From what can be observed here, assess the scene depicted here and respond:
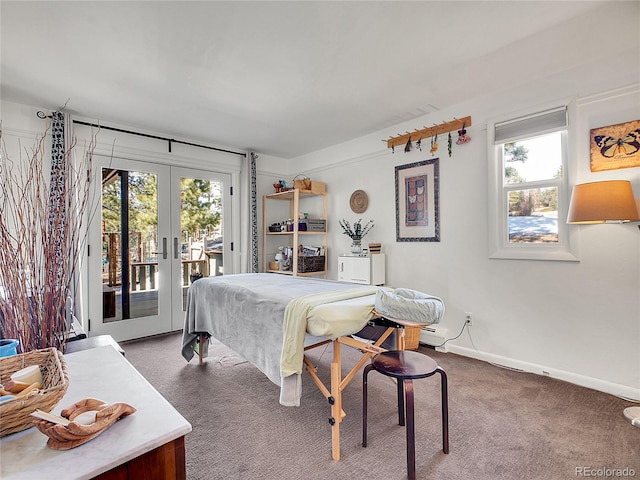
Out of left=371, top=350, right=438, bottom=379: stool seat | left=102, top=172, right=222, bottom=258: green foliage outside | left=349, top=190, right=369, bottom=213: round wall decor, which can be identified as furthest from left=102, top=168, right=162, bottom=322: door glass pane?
left=371, top=350, right=438, bottom=379: stool seat

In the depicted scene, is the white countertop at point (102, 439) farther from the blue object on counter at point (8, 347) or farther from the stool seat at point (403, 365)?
the stool seat at point (403, 365)

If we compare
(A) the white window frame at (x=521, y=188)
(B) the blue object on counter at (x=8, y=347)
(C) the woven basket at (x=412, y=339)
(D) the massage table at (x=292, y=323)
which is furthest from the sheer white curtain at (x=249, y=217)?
(B) the blue object on counter at (x=8, y=347)

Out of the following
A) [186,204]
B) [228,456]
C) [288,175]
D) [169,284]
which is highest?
[288,175]

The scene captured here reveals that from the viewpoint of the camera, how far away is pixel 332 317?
62.9 inches

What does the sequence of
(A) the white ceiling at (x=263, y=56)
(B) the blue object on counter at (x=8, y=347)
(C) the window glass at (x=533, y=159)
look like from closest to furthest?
1. (B) the blue object on counter at (x=8, y=347)
2. (A) the white ceiling at (x=263, y=56)
3. (C) the window glass at (x=533, y=159)

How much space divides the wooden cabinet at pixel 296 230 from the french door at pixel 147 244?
31.6 inches

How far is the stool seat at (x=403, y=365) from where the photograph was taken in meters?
1.48

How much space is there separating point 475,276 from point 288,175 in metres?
3.24

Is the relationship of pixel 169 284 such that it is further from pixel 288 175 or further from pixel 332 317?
pixel 332 317

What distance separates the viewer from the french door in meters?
3.52

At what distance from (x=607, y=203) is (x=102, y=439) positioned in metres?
2.74

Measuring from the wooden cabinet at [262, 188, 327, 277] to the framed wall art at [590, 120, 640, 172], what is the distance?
292 centimetres

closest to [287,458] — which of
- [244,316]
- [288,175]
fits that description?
[244,316]

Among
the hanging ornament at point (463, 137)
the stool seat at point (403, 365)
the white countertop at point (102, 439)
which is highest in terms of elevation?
the hanging ornament at point (463, 137)
